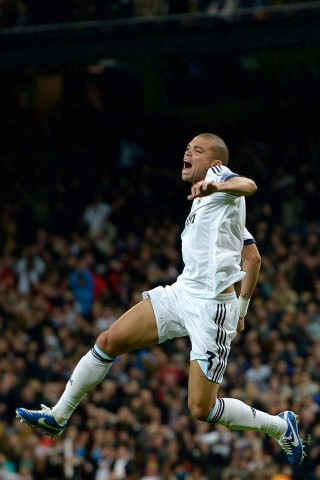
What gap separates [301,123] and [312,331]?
6436 mm

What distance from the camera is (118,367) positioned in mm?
18938

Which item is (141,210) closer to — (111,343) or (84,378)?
(84,378)

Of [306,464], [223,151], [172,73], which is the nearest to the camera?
[223,151]

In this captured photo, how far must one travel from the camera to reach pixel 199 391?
30.0 ft

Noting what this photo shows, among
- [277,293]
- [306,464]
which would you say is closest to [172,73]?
[277,293]

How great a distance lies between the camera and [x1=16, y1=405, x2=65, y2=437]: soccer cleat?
9.41 metres

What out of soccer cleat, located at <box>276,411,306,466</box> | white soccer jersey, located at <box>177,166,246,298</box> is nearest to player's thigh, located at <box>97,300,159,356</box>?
white soccer jersey, located at <box>177,166,246,298</box>

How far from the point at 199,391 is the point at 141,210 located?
13.9 meters

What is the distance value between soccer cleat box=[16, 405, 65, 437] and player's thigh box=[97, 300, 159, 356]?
2.40 ft

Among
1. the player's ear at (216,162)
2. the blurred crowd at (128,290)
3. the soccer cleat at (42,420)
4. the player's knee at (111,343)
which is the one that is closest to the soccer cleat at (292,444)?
the player's knee at (111,343)

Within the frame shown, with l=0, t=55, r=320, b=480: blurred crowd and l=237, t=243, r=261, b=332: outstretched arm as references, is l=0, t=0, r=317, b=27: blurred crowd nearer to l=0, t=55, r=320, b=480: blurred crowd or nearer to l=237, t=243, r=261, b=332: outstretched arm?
l=0, t=55, r=320, b=480: blurred crowd

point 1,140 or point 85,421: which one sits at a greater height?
point 1,140

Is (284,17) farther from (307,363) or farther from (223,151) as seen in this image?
(223,151)

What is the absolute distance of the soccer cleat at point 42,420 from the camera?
30.9 feet
